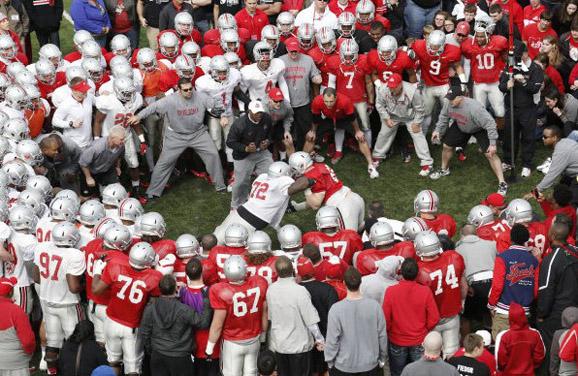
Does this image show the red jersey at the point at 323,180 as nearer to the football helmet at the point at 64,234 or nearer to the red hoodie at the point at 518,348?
the football helmet at the point at 64,234

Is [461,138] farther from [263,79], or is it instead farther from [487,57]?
[263,79]

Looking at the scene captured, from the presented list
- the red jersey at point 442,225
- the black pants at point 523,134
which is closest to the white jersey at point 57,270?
the red jersey at point 442,225

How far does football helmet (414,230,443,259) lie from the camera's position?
9102 mm

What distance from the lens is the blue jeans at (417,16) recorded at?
14.6m

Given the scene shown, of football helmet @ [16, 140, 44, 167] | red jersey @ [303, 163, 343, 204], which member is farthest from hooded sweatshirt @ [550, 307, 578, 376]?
football helmet @ [16, 140, 44, 167]

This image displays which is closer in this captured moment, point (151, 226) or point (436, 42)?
point (151, 226)

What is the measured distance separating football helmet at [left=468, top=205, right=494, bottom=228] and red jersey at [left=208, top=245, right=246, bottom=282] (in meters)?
2.48

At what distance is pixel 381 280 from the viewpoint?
9.12 m

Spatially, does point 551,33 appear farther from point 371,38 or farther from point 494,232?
point 494,232

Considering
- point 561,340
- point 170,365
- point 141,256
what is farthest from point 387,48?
point 170,365

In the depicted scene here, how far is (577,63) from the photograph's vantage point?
13.4 metres

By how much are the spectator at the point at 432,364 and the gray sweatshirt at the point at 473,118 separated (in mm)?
5094

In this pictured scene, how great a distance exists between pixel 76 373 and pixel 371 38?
6.94 meters

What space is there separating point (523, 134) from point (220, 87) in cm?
408
